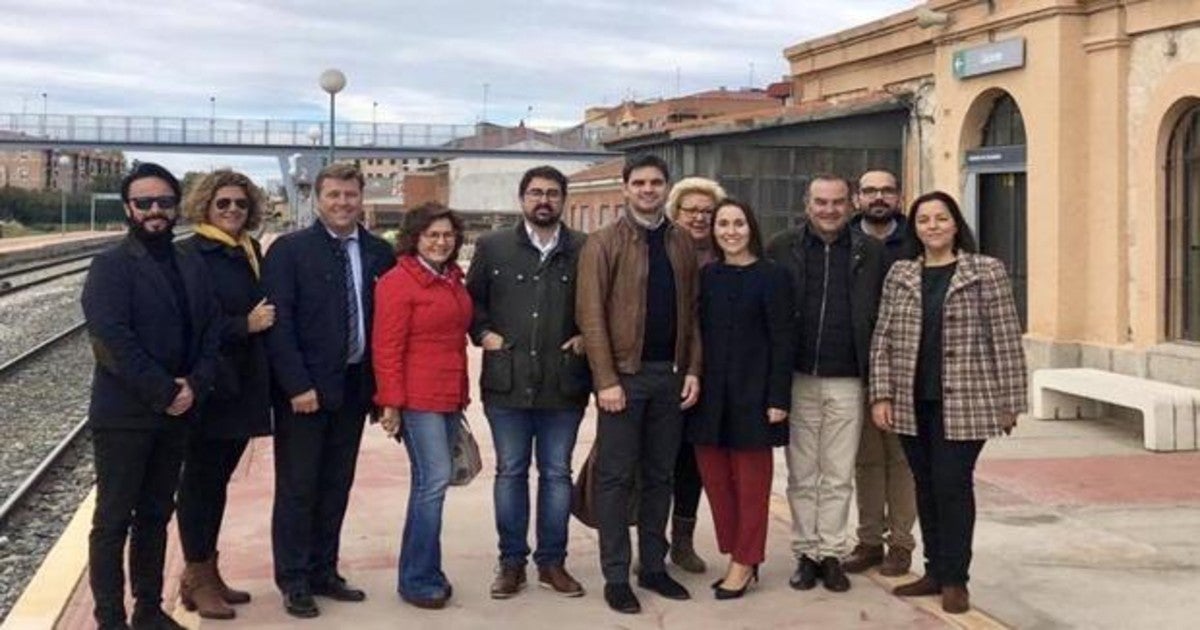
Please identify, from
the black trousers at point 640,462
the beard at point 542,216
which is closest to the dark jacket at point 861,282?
the black trousers at point 640,462

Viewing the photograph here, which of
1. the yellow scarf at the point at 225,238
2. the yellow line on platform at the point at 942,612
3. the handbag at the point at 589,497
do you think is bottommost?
the yellow line on platform at the point at 942,612

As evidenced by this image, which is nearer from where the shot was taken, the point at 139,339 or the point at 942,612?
the point at 139,339

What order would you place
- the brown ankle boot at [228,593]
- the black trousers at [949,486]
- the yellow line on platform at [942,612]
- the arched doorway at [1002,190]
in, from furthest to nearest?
the arched doorway at [1002,190], the brown ankle boot at [228,593], the black trousers at [949,486], the yellow line on platform at [942,612]

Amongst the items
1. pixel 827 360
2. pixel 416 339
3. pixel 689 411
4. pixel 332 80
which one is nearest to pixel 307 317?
pixel 416 339

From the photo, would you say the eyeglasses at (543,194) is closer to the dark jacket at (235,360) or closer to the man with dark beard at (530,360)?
the man with dark beard at (530,360)

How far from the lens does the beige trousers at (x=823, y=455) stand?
6078mm

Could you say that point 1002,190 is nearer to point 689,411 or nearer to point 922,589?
point 922,589

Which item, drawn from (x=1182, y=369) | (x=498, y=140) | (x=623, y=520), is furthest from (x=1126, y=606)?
(x=498, y=140)

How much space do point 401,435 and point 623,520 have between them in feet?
3.52

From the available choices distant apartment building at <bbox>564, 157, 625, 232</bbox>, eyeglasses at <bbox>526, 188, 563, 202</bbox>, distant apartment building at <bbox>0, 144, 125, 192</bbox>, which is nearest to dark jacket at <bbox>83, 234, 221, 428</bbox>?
eyeglasses at <bbox>526, 188, 563, 202</bbox>

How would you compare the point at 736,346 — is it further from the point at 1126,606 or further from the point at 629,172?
the point at 1126,606

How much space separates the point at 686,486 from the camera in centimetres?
654

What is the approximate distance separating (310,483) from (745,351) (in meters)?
2.02

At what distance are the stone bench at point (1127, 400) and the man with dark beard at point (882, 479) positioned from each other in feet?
13.9
